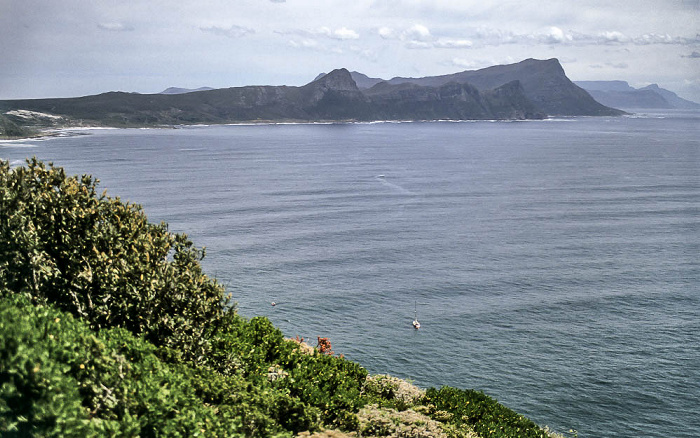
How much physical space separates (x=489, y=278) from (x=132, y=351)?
63485 millimetres

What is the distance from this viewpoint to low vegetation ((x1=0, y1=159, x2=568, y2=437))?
15.4 meters

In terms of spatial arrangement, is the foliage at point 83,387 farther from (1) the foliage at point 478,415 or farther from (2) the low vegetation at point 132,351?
(1) the foliage at point 478,415

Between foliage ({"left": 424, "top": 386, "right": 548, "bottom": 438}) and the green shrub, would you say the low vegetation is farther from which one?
foliage ({"left": 424, "top": 386, "right": 548, "bottom": 438})

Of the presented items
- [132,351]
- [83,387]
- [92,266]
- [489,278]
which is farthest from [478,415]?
[489,278]

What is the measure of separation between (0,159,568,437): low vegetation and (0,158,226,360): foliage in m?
0.06

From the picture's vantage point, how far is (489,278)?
256ft

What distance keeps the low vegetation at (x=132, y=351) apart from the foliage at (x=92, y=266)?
0.06 m

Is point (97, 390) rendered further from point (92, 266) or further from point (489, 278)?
point (489, 278)

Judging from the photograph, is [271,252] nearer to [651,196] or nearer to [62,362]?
[62,362]

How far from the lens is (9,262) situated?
23.1m

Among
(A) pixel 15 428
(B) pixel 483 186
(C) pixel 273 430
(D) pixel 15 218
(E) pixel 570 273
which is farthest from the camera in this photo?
(B) pixel 483 186

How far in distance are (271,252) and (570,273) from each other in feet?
141

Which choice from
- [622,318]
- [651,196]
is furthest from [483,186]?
[622,318]

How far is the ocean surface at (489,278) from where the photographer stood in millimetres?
52875
